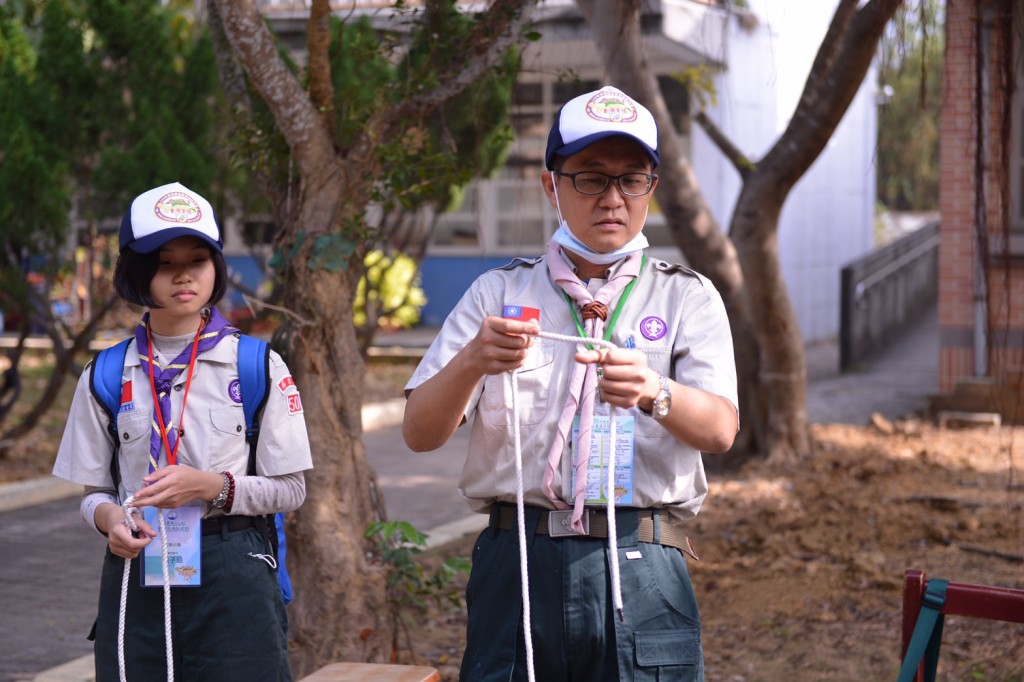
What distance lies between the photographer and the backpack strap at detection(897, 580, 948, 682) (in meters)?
3.13

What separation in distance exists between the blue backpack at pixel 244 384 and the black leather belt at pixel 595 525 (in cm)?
82

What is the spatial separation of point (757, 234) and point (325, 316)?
4592 millimetres

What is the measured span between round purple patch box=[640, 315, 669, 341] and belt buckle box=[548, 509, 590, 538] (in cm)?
40

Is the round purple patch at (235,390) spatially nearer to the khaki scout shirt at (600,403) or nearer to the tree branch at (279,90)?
the khaki scout shirt at (600,403)

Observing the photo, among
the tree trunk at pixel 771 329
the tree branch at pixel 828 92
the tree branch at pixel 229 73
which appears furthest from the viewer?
the tree trunk at pixel 771 329

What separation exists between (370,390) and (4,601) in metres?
7.30

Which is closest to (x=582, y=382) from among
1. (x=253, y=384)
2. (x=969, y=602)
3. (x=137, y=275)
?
(x=253, y=384)

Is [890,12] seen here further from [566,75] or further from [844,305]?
[844,305]

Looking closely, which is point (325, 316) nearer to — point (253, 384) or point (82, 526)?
point (253, 384)

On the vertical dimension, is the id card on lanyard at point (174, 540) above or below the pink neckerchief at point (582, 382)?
below

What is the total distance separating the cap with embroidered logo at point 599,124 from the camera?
2543mm

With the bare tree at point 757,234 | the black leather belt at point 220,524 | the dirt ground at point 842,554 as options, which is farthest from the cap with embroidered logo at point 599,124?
the bare tree at point 757,234

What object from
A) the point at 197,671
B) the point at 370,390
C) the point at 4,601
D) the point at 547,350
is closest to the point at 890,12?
the point at 547,350

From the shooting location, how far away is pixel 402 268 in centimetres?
1531
